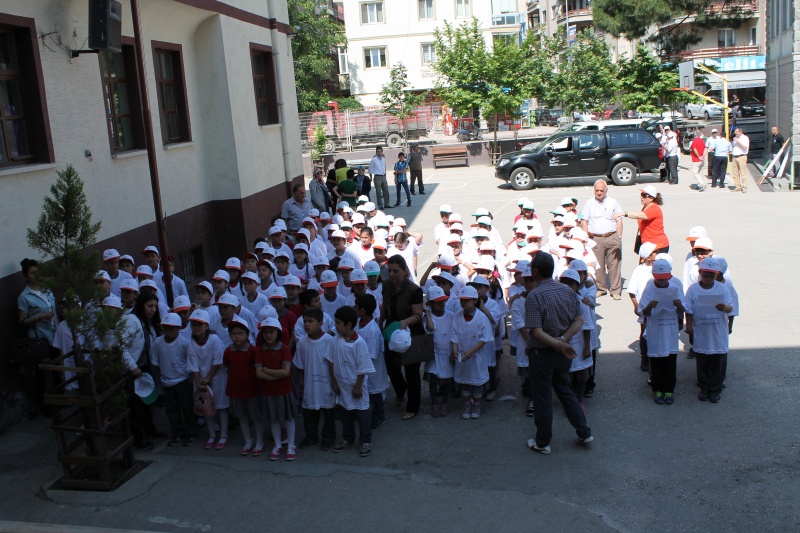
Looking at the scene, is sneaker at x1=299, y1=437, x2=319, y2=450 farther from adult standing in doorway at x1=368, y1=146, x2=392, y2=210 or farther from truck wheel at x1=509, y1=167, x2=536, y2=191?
truck wheel at x1=509, y1=167, x2=536, y2=191

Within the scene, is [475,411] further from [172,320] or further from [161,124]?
[161,124]

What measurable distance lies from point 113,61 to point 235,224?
375 centimetres

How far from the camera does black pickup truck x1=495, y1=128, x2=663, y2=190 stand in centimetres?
2530

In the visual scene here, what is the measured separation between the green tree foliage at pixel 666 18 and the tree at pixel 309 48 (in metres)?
17.8

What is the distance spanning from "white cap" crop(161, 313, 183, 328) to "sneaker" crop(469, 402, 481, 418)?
3069 millimetres

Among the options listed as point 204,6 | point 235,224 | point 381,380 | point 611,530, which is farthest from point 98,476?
point 204,6

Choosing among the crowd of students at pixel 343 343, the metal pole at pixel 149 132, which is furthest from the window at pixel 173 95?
the crowd of students at pixel 343 343

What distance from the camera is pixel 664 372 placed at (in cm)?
793

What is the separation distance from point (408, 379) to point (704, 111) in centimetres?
4826

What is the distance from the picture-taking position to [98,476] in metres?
6.86

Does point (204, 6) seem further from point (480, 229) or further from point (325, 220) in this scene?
point (480, 229)

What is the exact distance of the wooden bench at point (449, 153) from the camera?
3494cm

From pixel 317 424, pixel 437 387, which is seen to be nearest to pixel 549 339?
pixel 437 387

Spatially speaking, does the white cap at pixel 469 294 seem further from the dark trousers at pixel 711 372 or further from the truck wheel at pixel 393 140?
the truck wheel at pixel 393 140
